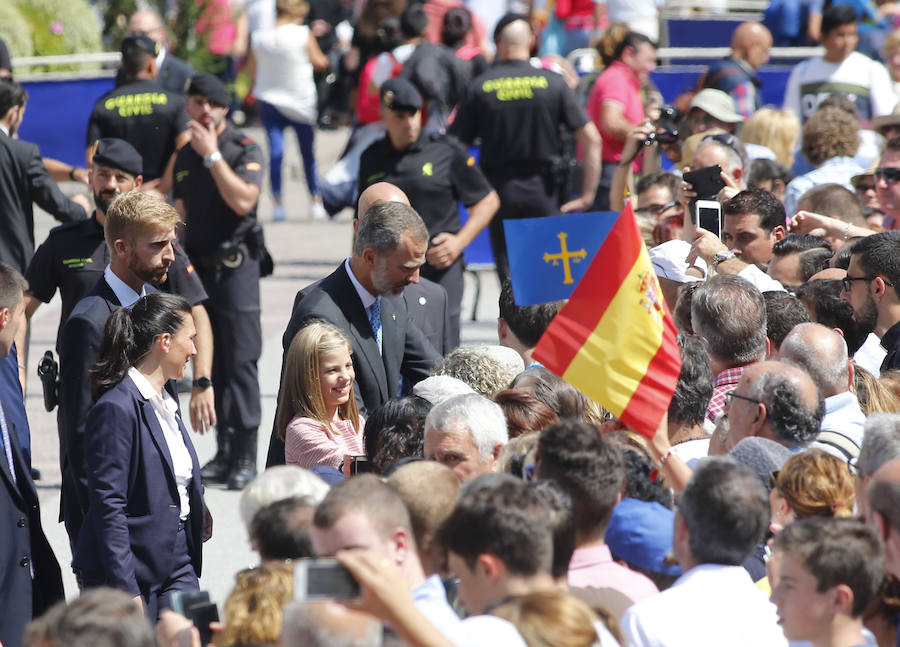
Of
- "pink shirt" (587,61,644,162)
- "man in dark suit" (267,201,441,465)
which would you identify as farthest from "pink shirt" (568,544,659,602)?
"pink shirt" (587,61,644,162)

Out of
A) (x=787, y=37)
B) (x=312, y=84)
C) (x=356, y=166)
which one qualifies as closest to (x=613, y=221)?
(x=356, y=166)

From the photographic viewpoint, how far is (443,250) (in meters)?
8.23

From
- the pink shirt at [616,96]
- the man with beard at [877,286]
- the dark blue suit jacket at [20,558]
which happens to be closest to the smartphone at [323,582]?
the dark blue suit jacket at [20,558]

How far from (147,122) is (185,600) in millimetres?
6116

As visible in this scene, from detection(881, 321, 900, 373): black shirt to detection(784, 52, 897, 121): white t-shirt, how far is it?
5619 millimetres

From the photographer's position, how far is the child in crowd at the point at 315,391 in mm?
5059

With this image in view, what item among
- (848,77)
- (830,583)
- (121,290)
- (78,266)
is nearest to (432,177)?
(78,266)

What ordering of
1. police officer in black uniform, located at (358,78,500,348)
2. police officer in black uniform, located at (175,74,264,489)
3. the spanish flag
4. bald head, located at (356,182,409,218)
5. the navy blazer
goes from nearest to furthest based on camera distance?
the spanish flag
the navy blazer
bald head, located at (356,182,409,218)
police officer in black uniform, located at (175,74,264,489)
police officer in black uniform, located at (358,78,500,348)

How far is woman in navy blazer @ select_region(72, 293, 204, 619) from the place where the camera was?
4.63 meters

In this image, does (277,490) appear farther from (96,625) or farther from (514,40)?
(514,40)

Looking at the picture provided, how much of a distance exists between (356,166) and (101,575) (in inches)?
198

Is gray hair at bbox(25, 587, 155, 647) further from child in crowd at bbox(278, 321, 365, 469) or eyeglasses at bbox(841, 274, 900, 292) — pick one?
eyeglasses at bbox(841, 274, 900, 292)

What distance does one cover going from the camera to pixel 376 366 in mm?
5707

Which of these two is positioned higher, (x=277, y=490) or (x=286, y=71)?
(x=277, y=490)
